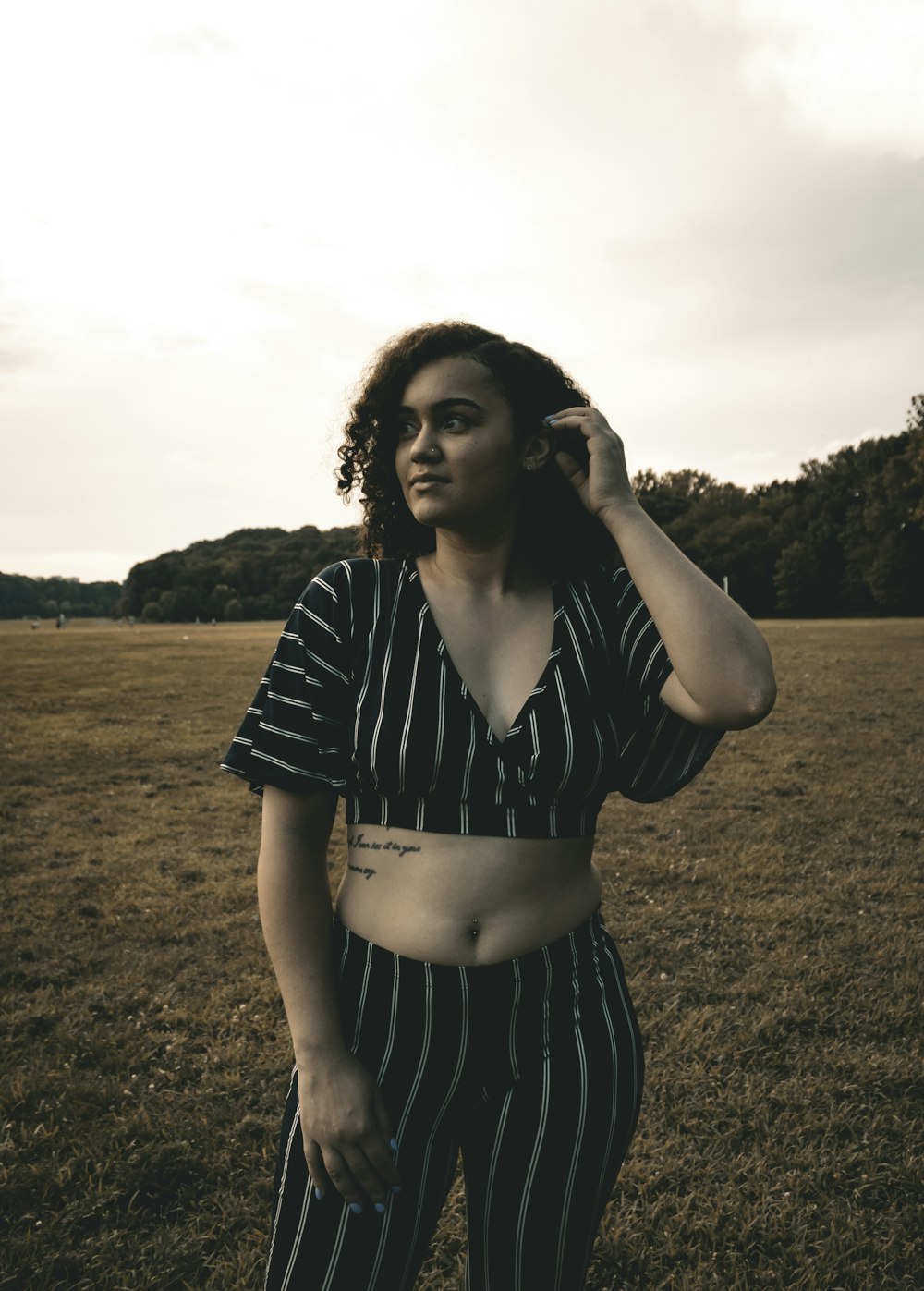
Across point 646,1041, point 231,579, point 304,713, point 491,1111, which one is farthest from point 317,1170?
point 231,579

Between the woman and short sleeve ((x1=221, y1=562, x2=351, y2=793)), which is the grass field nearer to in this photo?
the woman

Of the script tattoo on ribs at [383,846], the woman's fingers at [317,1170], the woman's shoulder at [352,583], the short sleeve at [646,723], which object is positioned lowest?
the woman's fingers at [317,1170]

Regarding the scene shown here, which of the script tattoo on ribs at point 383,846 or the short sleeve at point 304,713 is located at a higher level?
the short sleeve at point 304,713

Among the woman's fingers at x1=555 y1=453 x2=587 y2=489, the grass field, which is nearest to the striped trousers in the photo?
the woman's fingers at x1=555 y1=453 x2=587 y2=489

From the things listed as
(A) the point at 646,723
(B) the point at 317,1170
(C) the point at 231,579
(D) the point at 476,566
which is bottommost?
(B) the point at 317,1170

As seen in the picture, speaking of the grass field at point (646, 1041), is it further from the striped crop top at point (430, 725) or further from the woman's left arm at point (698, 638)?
the woman's left arm at point (698, 638)

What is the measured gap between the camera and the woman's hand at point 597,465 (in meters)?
1.74

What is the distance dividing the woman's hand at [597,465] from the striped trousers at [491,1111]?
969 mm

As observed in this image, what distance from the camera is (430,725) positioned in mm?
1537

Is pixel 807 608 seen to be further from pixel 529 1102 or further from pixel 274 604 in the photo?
pixel 529 1102

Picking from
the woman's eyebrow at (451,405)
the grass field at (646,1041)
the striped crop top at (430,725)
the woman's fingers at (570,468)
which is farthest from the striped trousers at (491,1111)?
the grass field at (646,1041)

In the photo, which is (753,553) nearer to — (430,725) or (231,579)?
(231,579)

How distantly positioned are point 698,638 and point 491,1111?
3.33 feet

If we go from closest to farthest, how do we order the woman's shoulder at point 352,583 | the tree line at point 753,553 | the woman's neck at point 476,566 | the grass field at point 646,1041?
1. the woman's shoulder at point 352,583
2. the woman's neck at point 476,566
3. the grass field at point 646,1041
4. the tree line at point 753,553
